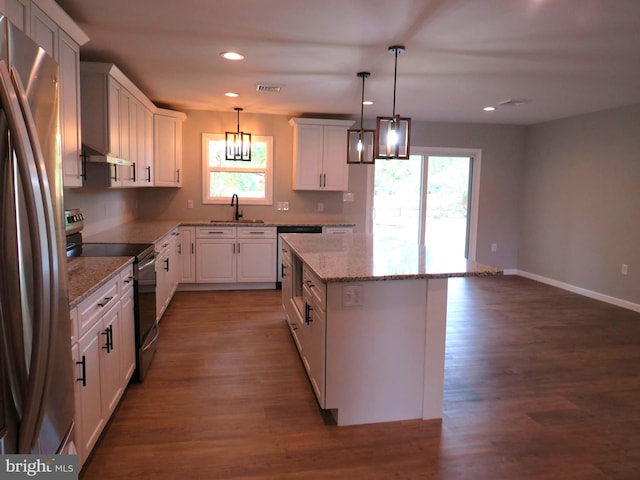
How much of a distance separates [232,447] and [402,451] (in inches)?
35.4

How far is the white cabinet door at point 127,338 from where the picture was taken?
2561 millimetres

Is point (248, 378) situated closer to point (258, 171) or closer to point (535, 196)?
point (258, 171)

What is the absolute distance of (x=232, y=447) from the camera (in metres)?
2.27

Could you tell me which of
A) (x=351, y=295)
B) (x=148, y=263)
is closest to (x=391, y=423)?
(x=351, y=295)

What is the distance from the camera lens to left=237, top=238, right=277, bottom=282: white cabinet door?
Result: 18.3ft

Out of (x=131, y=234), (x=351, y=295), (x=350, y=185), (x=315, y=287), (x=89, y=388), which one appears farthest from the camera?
(x=350, y=185)

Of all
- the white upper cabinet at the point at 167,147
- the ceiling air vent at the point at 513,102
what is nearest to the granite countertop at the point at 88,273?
the white upper cabinet at the point at 167,147

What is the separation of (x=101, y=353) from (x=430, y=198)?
556cm

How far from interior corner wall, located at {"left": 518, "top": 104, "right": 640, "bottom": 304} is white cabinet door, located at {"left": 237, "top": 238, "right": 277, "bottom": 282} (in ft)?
13.3

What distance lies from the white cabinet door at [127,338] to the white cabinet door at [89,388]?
382 mm

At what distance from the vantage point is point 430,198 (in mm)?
6789

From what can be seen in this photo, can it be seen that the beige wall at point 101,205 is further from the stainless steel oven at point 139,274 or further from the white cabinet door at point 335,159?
the white cabinet door at point 335,159

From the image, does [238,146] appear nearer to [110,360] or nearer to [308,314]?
[308,314]

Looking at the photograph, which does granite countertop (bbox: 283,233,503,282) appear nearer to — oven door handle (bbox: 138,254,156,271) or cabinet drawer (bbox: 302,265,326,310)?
cabinet drawer (bbox: 302,265,326,310)
